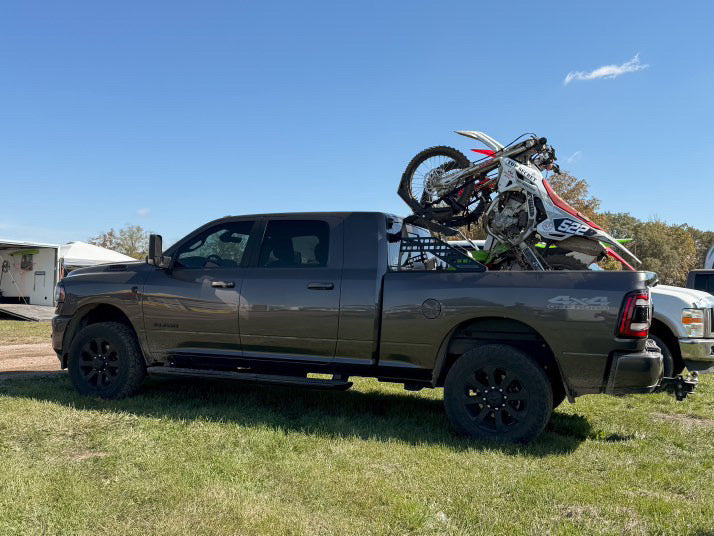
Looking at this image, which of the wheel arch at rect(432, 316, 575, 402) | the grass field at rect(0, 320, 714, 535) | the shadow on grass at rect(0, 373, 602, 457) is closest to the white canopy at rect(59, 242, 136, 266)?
the shadow on grass at rect(0, 373, 602, 457)

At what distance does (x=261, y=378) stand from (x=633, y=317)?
3.04m

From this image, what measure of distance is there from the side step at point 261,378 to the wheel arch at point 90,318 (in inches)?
30.6

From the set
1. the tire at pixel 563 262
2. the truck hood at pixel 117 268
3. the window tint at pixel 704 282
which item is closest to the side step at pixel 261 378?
the truck hood at pixel 117 268

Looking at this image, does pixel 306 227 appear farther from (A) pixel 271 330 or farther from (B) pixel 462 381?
(B) pixel 462 381

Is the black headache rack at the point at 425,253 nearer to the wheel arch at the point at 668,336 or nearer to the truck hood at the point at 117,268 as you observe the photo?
the truck hood at the point at 117,268

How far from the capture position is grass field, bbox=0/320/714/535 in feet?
9.75

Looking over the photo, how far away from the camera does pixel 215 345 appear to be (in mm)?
5398

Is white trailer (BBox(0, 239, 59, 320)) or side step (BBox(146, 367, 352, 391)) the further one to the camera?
white trailer (BBox(0, 239, 59, 320))

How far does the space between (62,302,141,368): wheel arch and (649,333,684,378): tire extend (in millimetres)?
5897

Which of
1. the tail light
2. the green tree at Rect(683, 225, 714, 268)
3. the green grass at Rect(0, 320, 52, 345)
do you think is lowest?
the green grass at Rect(0, 320, 52, 345)

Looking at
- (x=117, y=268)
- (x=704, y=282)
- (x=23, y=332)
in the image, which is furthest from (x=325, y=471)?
(x=23, y=332)

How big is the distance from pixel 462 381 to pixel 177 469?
221 centimetres

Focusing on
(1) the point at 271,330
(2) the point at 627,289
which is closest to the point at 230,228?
(1) the point at 271,330

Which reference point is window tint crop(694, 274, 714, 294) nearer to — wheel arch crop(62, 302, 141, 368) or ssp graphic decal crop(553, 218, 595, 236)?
ssp graphic decal crop(553, 218, 595, 236)
